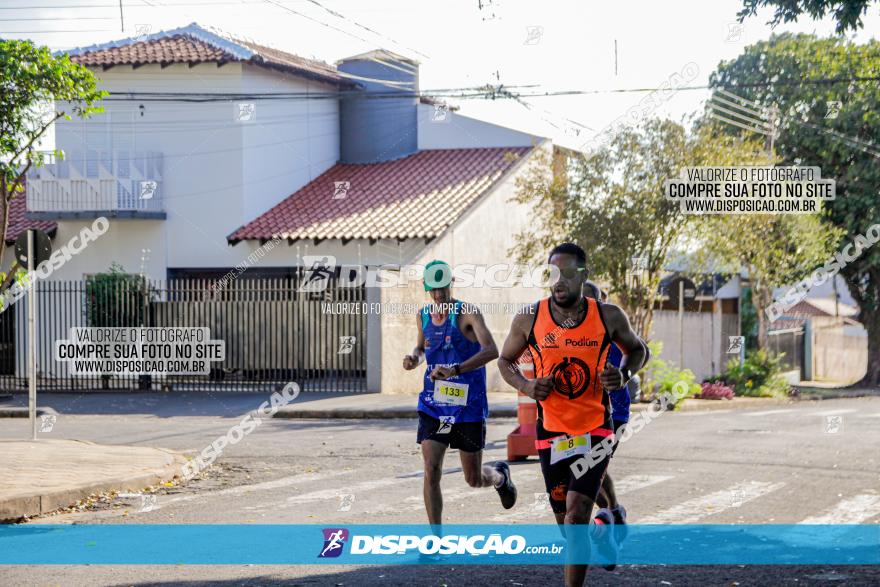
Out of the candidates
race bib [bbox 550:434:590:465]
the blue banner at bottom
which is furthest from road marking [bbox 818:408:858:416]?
race bib [bbox 550:434:590:465]

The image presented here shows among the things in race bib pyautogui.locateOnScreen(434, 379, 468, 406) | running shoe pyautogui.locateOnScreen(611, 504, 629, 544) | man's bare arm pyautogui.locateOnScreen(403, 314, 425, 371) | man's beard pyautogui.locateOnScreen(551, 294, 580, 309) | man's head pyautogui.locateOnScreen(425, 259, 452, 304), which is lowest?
running shoe pyautogui.locateOnScreen(611, 504, 629, 544)

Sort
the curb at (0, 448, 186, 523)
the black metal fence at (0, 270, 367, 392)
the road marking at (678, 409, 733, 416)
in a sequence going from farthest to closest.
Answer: the black metal fence at (0, 270, 367, 392), the road marking at (678, 409, 733, 416), the curb at (0, 448, 186, 523)

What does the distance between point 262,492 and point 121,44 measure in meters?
23.3

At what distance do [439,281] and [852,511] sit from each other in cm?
439

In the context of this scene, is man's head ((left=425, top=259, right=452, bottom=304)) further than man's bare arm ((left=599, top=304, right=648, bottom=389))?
Yes

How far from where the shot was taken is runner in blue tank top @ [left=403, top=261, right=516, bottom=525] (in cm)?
739

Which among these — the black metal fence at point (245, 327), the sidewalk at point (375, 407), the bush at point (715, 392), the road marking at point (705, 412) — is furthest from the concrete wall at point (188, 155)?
the road marking at point (705, 412)

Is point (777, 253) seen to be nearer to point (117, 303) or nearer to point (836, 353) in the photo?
point (836, 353)

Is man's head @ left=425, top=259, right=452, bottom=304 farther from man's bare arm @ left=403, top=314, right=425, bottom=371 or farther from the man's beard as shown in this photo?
the man's beard

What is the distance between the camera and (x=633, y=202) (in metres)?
23.6

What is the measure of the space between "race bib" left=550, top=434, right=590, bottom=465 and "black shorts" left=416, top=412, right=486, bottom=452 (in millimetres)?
1342

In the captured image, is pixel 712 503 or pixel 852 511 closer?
pixel 852 511

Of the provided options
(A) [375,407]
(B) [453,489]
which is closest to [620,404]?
(B) [453,489]

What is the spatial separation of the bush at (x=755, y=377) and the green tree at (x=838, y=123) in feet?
22.1
